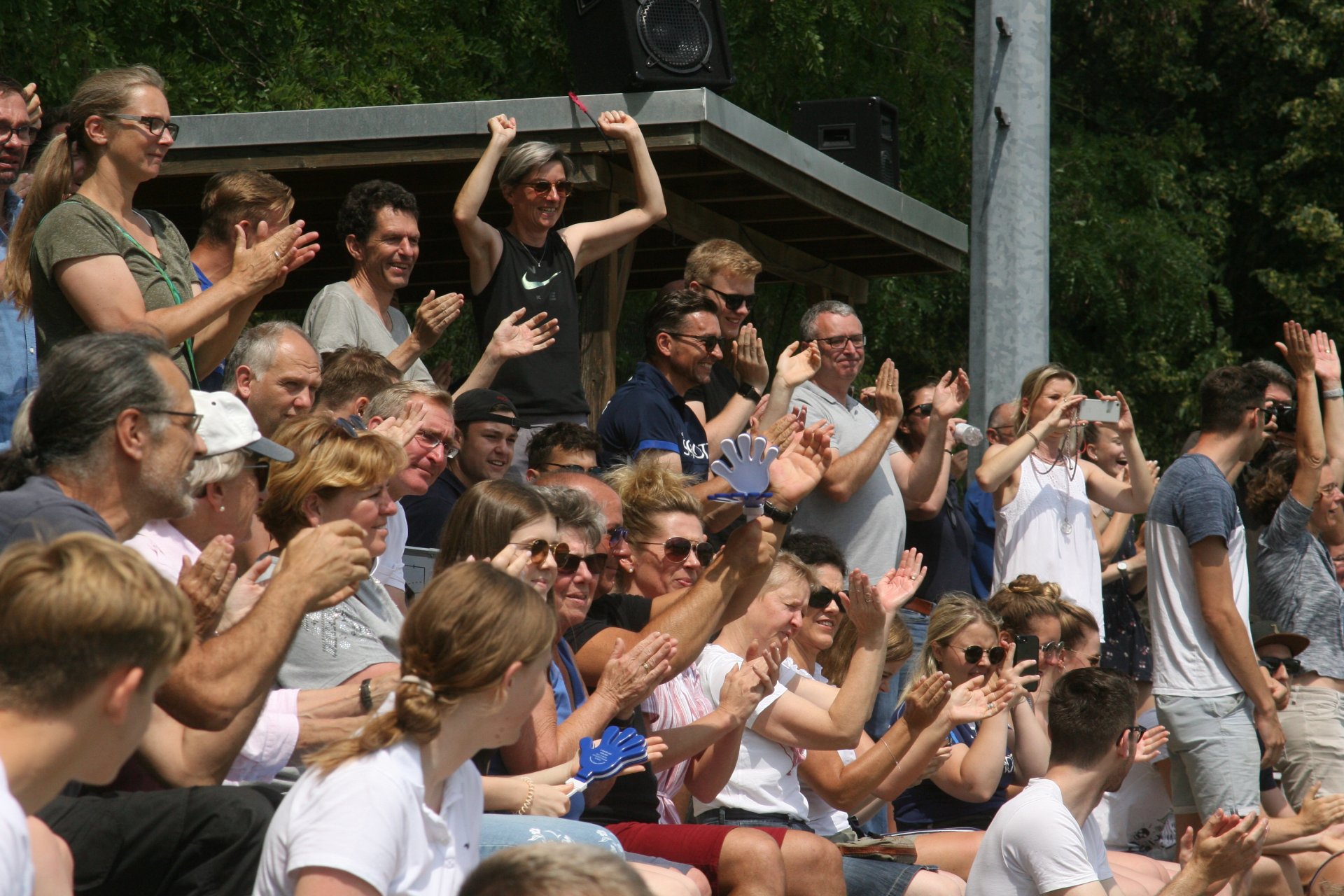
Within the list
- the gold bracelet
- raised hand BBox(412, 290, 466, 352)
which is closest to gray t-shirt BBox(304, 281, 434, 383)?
raised hand BBox(412, 290, 466, 352)

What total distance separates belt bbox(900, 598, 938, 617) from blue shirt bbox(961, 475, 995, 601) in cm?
101

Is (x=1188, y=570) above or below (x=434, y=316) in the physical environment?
below

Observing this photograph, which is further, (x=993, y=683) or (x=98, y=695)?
(x=993, y=683)

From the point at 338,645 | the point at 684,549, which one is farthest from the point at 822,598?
the point at 338,645

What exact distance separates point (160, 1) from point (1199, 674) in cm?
797

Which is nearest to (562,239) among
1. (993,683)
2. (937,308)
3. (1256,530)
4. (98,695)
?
(993,683)

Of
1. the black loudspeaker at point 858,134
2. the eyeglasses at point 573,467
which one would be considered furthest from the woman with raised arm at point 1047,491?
the black loudspeaker at point 858,134

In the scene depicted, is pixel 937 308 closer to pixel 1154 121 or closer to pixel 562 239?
pixel 1154 121

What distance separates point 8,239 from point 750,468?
2.43 m

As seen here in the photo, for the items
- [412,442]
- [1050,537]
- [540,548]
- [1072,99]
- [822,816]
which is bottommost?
[822,816]

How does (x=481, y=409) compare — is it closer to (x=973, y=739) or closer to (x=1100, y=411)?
(x=973, y=739)

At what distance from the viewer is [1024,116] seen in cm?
870

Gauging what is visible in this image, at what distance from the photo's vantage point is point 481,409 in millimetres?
5504

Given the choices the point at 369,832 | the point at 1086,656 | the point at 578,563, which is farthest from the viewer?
the point at 1086,656
